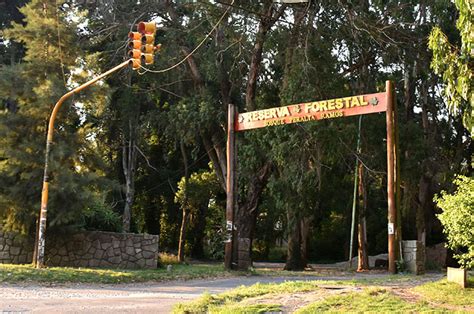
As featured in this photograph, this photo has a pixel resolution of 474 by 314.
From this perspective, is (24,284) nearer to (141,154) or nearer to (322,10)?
(322,10)

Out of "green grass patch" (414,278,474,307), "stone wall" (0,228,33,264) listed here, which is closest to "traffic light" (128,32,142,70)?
"green grass patch" (414,278,474,307)

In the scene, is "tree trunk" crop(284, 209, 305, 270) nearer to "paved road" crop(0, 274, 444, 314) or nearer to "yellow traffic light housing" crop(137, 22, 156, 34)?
"paved road" crop(0, 274, 444, 314)

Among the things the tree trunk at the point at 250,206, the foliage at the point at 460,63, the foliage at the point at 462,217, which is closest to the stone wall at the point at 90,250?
the tree trunk at the point at 250,206

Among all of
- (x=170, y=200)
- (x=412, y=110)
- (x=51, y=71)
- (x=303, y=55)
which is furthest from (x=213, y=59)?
(x=170, y=200)

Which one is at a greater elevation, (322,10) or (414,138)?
(322,10)

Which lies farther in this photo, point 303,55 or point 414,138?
point 414,138

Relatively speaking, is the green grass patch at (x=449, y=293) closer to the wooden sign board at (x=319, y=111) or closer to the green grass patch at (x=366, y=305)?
the green grass patch at (x=366, y=305)

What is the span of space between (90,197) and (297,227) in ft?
35.1

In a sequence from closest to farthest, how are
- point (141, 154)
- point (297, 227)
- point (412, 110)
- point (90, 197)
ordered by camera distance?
point (90, 197), point (297, 227), point (412, 110), point (141, 154)

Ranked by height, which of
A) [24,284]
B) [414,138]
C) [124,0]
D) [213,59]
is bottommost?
[24,284]

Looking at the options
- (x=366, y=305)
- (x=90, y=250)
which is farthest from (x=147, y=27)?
(x=90, y=250)

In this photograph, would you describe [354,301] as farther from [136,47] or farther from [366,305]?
[136,47]

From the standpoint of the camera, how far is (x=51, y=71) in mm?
18438

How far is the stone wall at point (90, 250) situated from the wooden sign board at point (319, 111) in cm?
558
